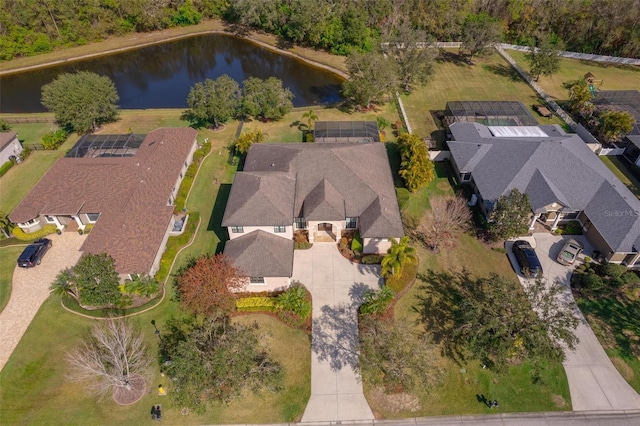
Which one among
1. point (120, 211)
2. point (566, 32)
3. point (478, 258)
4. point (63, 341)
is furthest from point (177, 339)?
point (566, 32)

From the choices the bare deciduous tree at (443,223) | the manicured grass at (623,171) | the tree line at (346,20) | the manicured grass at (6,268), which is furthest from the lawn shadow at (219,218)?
the tree line at (346,20)

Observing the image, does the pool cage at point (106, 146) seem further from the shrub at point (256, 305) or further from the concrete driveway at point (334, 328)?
the concrete driveway at point (334, 328)

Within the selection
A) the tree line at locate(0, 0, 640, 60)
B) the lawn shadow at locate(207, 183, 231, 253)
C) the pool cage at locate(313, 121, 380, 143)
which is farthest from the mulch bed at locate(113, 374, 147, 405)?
the tree line at locate(0, 0, 640, 60)

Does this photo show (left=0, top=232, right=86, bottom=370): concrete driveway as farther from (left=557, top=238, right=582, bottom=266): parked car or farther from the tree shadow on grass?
(left=557, top=238, right=582, bottom=266): parked car

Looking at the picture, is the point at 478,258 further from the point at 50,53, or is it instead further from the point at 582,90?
the point at 50,53

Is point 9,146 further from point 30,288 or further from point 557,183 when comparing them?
point 557,183

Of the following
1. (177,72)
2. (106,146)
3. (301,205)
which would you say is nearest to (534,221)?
(301,205)
